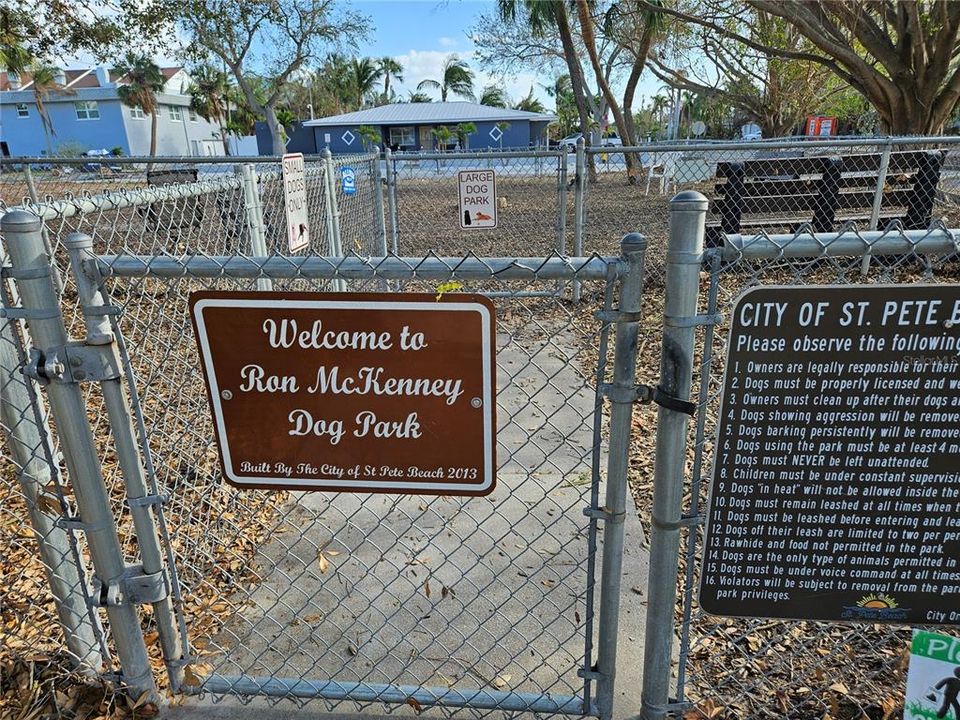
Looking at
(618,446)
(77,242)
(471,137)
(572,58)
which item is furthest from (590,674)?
(471,137)

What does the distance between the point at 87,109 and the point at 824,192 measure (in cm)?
6192

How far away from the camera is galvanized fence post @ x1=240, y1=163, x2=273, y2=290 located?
456 centimetres

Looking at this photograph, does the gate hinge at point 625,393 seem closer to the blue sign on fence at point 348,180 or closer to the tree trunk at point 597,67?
the blue sign on fence at point 348,180

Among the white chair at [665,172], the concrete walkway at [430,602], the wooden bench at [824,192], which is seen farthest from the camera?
the white chair at [665,172]

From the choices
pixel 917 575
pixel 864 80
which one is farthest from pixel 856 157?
pixel 917 575

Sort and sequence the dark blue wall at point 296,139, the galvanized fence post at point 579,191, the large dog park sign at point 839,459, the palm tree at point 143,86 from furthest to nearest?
the dark blue wall at point 296,139, the palm tree at point 143,86, the galvanized fence post at point 579,191, the large dog park sign at point 839,459

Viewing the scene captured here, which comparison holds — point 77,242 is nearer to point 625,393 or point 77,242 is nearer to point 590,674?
point 625,393

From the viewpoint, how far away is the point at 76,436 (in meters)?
1.94

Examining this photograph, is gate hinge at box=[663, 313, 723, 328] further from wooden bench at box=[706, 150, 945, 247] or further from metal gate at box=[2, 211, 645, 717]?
wooden bench at box=[706, 150, 945, 247]

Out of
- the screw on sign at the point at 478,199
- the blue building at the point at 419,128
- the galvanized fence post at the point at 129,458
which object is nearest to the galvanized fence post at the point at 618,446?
the galvanized fence post at the point at 129,458

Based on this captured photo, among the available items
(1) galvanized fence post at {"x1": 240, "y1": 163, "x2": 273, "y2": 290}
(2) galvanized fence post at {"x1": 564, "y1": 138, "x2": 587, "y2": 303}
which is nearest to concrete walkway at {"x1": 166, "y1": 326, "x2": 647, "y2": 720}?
(1) galvanized fence post at {"x1": 240, "y1": 163, "x2": 273, "y2": 290}

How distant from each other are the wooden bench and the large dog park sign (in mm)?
7216

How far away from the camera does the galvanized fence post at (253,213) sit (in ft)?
15.0

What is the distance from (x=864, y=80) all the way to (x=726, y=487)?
599 inches
